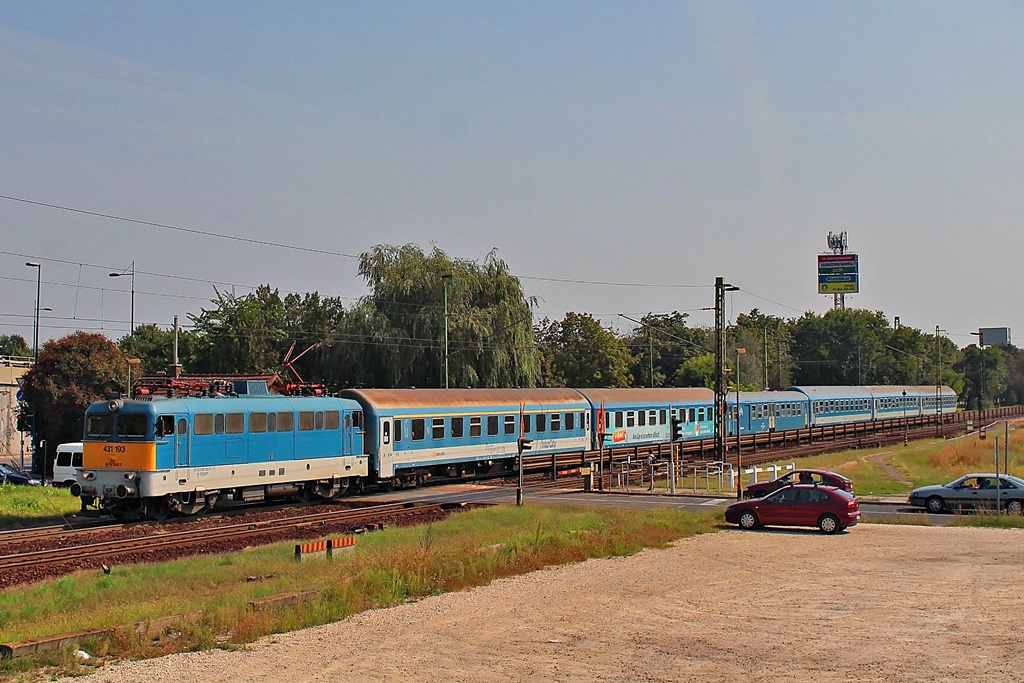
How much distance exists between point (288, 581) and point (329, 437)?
600 inches

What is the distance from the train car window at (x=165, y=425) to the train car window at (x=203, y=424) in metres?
0.83

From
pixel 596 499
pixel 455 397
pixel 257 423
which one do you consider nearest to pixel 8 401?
pixel 455 397

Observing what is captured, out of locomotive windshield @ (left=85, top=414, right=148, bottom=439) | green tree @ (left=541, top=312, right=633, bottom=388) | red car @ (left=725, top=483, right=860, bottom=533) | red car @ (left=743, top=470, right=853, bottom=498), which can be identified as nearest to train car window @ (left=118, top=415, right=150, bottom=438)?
locomotive windshield @ (left=85, top=414, right=148, bottom=439)

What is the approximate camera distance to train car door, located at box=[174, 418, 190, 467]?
28.3m

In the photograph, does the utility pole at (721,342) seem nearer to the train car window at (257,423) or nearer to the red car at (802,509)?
the red car at (802,509)

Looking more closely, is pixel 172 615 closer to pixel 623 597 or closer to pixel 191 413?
pixel 623 597

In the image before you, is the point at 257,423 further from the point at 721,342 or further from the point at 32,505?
the point at 721,342

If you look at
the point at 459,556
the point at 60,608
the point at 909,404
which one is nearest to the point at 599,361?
the point at 909,404

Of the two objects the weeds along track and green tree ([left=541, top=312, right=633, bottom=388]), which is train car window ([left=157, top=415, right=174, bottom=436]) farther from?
green tree ([left=541, top=312, right=633, bottom=388])

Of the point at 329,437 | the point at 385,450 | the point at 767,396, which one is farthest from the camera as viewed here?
the point at 767,396

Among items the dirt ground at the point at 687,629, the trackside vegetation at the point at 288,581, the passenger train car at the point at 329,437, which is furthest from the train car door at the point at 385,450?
the dirt ground at the point at 687,629

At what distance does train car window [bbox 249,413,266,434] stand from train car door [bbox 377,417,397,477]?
5964 mm

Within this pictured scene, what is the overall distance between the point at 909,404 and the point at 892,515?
6497 cm

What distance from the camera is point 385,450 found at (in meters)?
36.7
